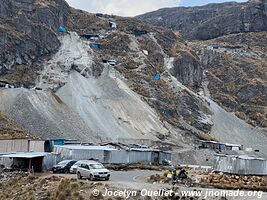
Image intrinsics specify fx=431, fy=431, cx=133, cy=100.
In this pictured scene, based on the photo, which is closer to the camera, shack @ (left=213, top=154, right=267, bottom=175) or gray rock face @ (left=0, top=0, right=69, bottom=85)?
shack @ (left=213, top=154, right=267, bottom=175)

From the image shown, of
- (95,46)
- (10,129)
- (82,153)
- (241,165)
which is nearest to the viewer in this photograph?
(241,165)

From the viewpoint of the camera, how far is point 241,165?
125 feet

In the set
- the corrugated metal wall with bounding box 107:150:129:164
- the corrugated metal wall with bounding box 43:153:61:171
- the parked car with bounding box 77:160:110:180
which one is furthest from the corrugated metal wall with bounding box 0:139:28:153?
the parked car with bounding box 77:160:110:180

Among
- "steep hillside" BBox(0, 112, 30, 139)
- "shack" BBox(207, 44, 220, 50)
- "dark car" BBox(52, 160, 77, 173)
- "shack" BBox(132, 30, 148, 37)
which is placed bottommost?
"dark car" BBox(52, 160, 77, 173)

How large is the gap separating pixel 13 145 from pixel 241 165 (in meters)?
24.6

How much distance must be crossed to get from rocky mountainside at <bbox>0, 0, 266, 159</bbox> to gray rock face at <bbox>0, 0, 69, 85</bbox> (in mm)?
225

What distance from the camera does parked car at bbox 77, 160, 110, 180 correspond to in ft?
95.7

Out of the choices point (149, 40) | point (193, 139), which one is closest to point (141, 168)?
point (193, 139)

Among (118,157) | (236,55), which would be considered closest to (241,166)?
(118,157)

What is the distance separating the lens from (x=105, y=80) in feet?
294

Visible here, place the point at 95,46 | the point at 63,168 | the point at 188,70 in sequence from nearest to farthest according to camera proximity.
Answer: the point at 63,168
the point at 95,46
the point at 188,70

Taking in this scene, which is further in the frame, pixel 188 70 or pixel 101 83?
pixel 188 70

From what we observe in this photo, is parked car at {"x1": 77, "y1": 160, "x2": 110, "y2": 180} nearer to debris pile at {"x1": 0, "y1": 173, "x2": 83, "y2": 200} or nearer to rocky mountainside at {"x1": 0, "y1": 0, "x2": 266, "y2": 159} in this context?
debris pile at {"x1": 0, "y1": 173, "x2": 83, "y2": 200}

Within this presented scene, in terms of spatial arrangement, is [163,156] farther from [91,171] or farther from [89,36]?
[89,36]
